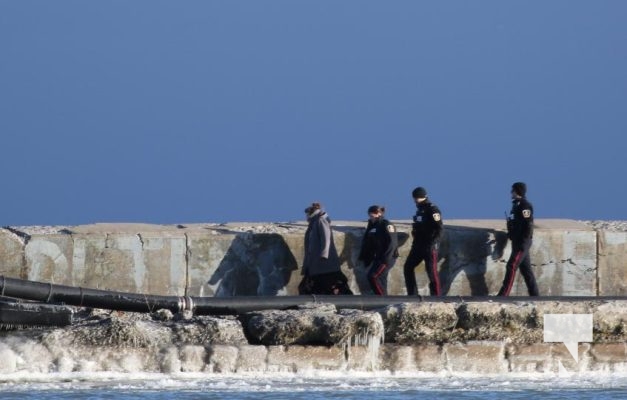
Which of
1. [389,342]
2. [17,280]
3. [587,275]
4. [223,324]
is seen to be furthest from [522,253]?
[17,280]

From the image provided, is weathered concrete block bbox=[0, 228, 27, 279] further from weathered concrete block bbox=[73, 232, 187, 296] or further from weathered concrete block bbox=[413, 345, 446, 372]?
weathered concrete block bbox=[413, 345, 446, 372]

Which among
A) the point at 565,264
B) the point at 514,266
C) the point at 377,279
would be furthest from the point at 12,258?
the point at 565,264

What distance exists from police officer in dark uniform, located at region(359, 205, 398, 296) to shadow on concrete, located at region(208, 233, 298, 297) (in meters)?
1.06

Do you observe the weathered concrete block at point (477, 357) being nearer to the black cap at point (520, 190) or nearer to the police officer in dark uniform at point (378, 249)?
the police officer in dark uniform at point (378, 249)

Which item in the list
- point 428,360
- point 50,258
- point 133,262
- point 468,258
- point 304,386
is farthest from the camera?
point 468,258

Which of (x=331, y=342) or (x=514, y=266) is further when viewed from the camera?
(x=514, y=266)

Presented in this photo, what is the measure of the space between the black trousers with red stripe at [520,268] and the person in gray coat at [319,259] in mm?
1952

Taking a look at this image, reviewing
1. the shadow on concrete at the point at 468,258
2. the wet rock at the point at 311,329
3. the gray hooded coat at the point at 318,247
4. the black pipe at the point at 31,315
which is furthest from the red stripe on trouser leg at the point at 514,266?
the black pipe at the point at 31,315

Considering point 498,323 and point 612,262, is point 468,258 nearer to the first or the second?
point 612,262

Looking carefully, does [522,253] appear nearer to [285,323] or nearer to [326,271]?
[326,271]

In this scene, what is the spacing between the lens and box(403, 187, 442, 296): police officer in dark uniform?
930 inches

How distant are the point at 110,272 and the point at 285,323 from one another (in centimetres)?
337

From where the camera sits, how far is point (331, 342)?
21047 mm

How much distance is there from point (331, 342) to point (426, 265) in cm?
300
